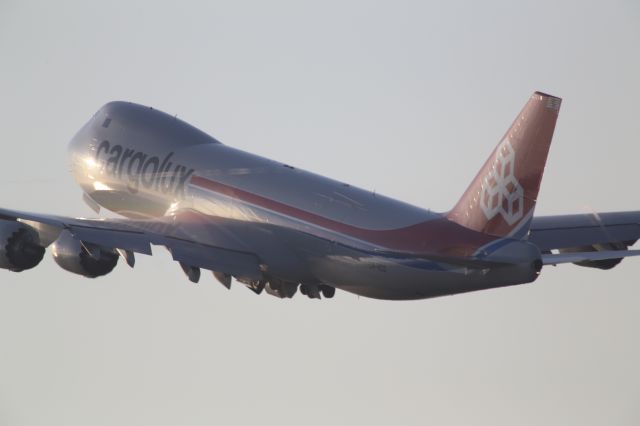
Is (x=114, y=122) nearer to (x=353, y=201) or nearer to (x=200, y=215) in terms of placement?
(x=200, y=215)

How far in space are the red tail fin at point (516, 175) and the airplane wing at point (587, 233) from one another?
8.82 m

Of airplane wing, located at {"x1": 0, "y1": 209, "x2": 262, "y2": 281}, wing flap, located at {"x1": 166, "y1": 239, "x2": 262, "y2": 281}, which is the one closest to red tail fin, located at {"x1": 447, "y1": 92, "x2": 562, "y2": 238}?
wing flap, located at {"x1": 166, "y1": 239, "x2": 262, "y2": 281}

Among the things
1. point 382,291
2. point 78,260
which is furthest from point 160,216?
point 382,291

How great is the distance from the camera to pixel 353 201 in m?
60.0

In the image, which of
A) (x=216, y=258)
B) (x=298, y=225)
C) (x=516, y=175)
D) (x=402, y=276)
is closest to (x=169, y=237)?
(x=216, y=258)

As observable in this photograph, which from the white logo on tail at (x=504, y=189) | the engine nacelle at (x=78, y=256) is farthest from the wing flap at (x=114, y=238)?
the white logo on tail at (x=504, y=189)

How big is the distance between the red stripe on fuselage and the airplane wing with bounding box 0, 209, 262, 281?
2332 mm

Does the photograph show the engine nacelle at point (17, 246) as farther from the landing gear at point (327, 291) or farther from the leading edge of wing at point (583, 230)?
the leading edge of wing at point (583, 230)

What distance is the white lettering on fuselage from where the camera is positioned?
2608 inches

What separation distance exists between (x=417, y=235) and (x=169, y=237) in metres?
9.81

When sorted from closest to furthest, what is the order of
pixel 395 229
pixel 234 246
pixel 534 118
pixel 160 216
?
1. pixel 534 118
2. pixel 395 229
3. pixel 234 246
4. pixel 160 216

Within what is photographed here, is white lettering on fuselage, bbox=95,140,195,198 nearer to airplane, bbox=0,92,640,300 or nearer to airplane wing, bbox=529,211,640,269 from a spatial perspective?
airplane, bbox=0,92,640,300

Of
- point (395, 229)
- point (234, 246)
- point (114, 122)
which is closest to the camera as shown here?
point (395, 229)

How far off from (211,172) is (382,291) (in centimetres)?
1044
